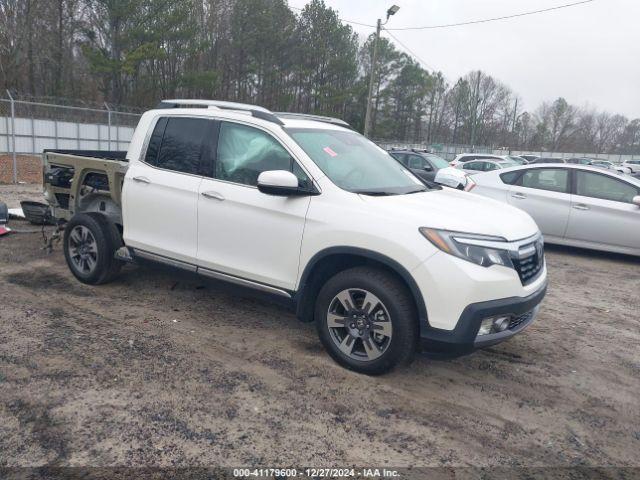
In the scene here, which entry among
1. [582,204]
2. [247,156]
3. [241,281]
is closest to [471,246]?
[241,281]

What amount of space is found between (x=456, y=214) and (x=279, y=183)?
1.29 metres

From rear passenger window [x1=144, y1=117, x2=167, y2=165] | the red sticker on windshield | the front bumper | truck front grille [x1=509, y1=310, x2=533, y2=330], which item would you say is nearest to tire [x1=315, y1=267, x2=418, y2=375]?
the front bumper

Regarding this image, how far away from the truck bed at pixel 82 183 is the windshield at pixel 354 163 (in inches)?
81.7

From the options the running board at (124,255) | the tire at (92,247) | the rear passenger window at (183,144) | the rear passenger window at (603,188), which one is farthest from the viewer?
the rear passenger window at (603,188)

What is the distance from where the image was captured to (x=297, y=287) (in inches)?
157

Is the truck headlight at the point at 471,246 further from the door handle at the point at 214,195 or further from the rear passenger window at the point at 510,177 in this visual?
the rear passenger window at the point at 510,177

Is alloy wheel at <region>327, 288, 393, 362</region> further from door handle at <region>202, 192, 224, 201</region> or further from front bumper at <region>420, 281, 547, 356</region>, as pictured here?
door handle at <region>202, 192, 224, 201</region>

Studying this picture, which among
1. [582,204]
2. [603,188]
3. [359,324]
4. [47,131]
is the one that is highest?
[47,131]

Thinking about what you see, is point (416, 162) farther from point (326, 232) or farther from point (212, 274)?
point (326, 232)

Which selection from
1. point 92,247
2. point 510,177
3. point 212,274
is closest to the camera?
point 212,274

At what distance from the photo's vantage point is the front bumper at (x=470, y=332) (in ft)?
11.0

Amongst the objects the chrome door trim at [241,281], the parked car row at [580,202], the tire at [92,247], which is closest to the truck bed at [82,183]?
the tire at [92,247]

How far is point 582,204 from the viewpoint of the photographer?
8266mm

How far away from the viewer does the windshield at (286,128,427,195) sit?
4070mm
